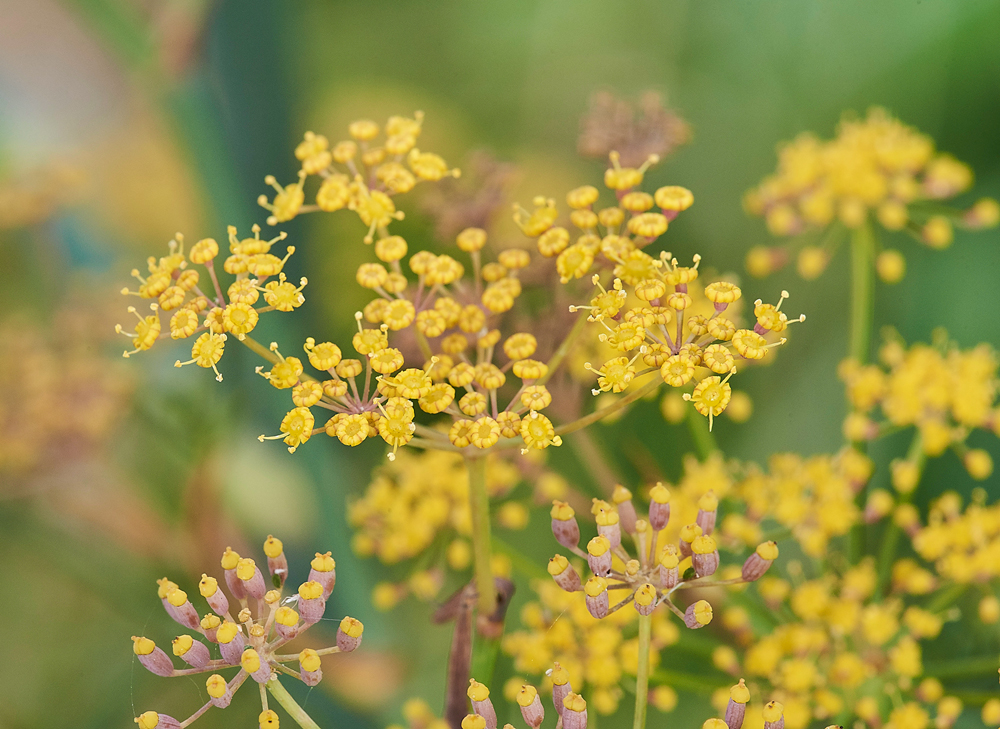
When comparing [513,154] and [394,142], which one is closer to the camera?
[394,142]

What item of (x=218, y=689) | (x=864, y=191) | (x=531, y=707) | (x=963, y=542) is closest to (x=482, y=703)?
(x=531, y=707)

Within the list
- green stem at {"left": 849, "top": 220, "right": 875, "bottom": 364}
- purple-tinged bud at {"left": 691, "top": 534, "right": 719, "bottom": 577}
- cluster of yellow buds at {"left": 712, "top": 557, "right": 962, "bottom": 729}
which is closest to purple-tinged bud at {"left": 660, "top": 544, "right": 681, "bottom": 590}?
purple-tinged bud at {"left": 691, "top": 534, "right": 719, "bottom": 577}

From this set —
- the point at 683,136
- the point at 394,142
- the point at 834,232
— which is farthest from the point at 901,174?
the point at 394,142

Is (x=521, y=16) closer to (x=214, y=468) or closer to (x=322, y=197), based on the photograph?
(x=322, y=197)

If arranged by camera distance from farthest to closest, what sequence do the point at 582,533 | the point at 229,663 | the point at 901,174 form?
the point at 901,174, the point at 582,533, the point at 229,663

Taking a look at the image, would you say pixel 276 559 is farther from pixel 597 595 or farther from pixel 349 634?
pixel 597 595

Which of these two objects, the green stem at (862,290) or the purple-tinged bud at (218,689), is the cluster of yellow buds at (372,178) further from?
the green stem at (862,290)
